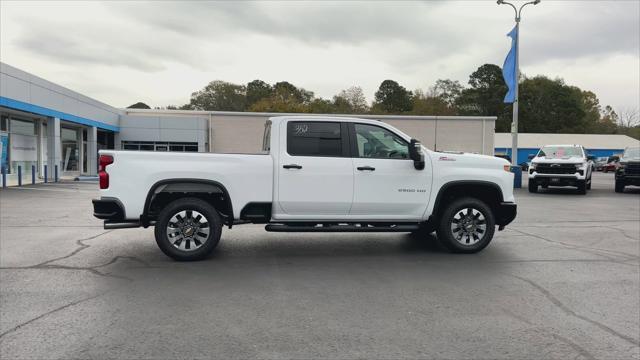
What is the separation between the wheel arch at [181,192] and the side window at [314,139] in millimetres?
1142

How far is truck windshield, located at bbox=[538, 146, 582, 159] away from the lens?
18672 millimetres

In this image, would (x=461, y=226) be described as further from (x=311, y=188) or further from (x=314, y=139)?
(x=314, y=139)

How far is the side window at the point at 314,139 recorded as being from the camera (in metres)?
6.71

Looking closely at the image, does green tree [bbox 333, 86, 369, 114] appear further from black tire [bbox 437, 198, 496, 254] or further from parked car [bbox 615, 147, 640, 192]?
black tire [bbox 437, 198, 496, 254]

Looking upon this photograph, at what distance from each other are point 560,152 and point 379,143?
14958 mm

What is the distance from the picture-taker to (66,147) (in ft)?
98.4

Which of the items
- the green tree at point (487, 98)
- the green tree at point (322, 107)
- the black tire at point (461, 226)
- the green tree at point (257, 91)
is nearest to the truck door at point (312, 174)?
the black tire at point (461, 226)

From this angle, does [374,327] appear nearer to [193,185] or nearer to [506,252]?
[193,185]

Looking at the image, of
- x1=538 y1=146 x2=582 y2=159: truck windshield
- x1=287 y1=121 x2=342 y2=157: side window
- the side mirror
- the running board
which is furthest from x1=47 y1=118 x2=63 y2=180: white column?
x1=538 y1=146 x2=582 y2=159: truck windshield

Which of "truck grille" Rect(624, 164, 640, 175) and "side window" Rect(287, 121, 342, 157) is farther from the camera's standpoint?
"truck grille" Rect(624, 164, 640, 175)

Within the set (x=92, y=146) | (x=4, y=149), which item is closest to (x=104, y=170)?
(x=4, y=149)

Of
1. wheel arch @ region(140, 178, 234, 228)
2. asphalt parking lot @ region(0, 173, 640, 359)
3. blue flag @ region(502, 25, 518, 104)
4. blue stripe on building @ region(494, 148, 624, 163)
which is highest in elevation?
blue flag @ region(502, 25, 518, 104)

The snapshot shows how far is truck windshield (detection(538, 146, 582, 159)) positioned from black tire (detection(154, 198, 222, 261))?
16.4 m

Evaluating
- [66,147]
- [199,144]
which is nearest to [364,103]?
[199,144]
